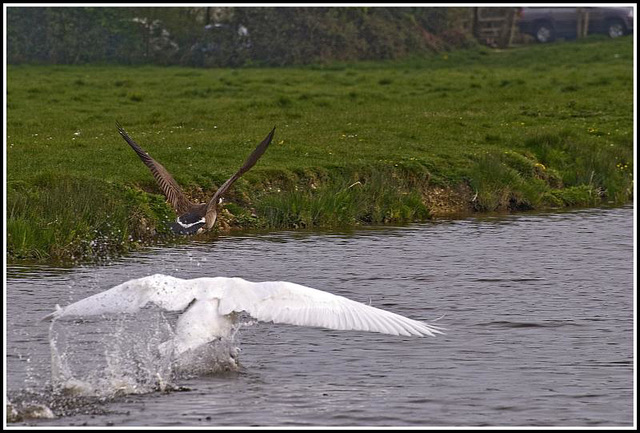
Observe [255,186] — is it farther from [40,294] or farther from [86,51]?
[86,51]

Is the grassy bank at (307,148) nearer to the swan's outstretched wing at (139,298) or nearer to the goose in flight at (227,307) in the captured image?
the swan's outstretched wing at (139,298)

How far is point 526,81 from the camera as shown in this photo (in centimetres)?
2848

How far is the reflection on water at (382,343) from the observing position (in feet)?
28.2

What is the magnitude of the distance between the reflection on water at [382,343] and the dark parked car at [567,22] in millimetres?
27598

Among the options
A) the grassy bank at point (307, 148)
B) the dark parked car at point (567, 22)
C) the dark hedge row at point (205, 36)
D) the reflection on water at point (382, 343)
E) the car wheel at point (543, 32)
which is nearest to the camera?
the reflection on water at point (382, 343)

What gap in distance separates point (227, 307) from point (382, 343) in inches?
79.7

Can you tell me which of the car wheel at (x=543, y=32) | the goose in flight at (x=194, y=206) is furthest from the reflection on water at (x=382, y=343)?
the car wheel at (x=543, y=32)

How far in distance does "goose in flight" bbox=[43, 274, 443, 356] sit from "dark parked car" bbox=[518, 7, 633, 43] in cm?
3433

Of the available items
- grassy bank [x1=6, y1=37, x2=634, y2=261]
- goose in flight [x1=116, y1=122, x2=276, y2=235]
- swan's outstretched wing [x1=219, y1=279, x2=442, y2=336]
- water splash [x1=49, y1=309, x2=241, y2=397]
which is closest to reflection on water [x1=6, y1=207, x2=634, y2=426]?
water splash [x1=49, y1=309, x2=241, y2=397]

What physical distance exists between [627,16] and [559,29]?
223 cm

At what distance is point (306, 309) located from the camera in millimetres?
8828

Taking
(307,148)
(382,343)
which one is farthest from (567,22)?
(382,343)

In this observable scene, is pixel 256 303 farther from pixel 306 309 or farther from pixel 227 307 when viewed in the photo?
pixel 306 309

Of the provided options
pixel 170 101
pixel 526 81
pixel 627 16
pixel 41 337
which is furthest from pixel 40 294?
pixel 627 16
